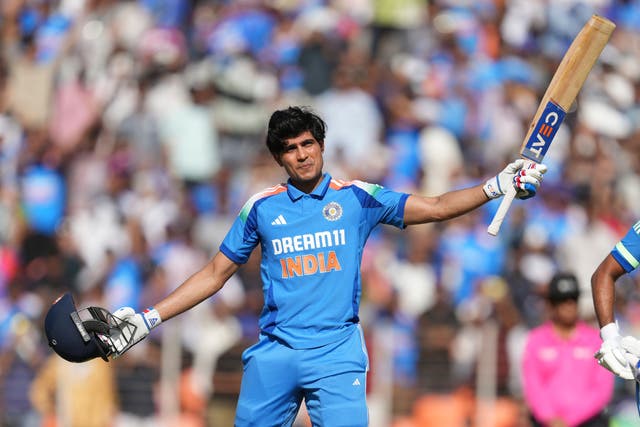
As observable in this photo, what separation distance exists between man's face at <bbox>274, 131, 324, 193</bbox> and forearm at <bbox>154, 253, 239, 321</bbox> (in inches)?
26.2

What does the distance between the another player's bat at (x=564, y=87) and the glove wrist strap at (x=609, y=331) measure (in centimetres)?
80

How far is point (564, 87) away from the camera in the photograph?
25.4 feet

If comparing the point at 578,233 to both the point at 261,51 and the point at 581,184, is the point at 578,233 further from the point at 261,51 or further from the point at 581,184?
the point at 261,51

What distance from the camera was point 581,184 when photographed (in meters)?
14.8

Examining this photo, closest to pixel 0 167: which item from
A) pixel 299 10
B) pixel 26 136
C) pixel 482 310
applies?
pixel 26 136

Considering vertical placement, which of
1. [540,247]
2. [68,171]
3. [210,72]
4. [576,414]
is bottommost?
[576,414]

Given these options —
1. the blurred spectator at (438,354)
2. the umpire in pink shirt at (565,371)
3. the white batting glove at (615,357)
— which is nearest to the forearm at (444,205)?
the white batting glove at (615,357)

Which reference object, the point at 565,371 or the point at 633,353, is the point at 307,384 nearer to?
the point at 633,353

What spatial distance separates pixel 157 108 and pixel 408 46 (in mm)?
3124

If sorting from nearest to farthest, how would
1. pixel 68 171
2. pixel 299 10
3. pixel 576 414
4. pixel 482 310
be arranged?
pixel 576 414
pixel 482 310
pixel 68 171
pixel 299 10

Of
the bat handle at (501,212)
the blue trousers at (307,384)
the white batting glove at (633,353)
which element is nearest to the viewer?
the white batting glove at (633,353)

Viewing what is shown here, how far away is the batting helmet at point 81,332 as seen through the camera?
754 centimetres

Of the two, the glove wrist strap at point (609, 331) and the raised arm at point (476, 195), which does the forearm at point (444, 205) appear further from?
the glove wrist strap at point (609, 331)

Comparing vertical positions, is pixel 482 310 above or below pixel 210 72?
below
